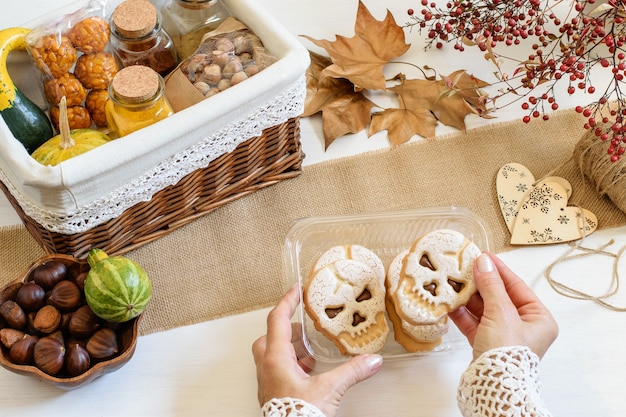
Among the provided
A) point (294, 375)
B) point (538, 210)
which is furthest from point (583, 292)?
point (294, 375)

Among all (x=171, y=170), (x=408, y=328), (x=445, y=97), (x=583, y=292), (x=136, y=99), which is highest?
(x=136, y=99)

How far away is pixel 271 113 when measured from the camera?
3.38ft

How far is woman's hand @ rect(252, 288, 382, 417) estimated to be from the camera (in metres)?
0.85

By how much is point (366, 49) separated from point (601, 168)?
1.50ft

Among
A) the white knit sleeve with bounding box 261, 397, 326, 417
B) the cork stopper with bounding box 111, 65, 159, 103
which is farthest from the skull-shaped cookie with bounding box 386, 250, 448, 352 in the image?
the cork stopper with bounding box 111, 65, 159, 103

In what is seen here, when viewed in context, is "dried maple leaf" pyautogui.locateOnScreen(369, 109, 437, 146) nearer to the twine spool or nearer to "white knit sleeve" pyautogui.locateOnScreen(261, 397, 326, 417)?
the twine spool

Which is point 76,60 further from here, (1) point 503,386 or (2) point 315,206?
(1) point 503,386

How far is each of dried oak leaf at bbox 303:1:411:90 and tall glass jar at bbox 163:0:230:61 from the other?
0.22 m

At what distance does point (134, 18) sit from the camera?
39.9 inches

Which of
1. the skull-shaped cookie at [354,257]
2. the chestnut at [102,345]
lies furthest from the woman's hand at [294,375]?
the chestnut at [102,345]

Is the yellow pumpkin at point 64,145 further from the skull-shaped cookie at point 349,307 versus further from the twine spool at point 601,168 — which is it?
the twine spool at point 601,168

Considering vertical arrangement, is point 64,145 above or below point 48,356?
above

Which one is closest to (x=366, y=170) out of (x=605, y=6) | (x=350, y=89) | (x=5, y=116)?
(x=350, y=89)

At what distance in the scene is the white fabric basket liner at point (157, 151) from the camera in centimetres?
88
